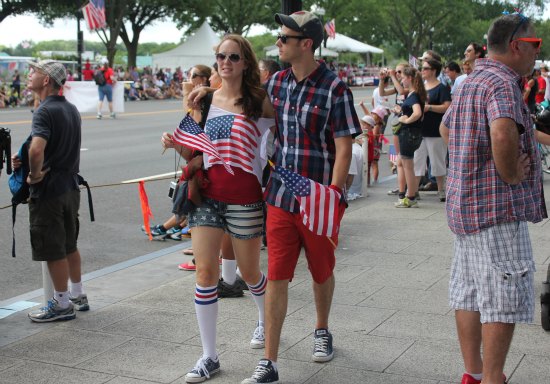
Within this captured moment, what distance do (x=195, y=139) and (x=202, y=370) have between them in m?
1.25

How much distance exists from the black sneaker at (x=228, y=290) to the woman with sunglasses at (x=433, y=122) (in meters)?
4.64

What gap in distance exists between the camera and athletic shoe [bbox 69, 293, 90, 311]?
598 cm

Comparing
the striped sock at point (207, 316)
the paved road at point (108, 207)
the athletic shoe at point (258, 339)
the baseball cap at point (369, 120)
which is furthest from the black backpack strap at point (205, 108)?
the baseball cap at point (369, 120)

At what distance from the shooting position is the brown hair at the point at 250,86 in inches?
185

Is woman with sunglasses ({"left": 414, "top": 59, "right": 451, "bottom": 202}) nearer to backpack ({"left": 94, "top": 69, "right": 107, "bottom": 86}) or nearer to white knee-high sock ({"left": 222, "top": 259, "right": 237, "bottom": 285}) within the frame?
white knee-high sock ({"left": 222, "top": 259, "right": 237, "bottom": 285})

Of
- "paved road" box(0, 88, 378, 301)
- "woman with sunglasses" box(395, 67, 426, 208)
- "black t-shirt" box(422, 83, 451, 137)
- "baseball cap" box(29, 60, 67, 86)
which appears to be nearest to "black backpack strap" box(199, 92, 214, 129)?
"baseball cap" box(29, 60, 67, 86)

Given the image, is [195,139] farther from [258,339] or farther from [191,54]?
[191,54]

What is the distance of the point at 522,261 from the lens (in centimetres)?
384

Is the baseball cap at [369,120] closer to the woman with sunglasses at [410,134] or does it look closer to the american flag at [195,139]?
the woman with sunglasses at [410,134]

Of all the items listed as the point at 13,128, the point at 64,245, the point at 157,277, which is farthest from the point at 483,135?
the point at 13,128

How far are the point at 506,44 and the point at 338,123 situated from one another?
99cm

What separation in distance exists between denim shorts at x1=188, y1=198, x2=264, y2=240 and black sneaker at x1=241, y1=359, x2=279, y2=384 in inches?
28.7

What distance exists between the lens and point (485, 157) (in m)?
3.84

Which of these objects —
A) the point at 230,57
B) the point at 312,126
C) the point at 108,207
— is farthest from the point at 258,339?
the point at 108,207
